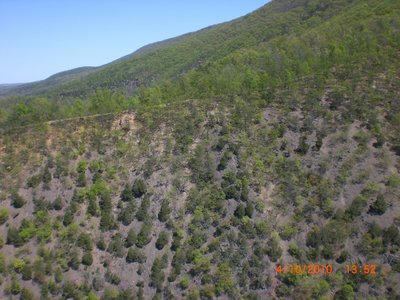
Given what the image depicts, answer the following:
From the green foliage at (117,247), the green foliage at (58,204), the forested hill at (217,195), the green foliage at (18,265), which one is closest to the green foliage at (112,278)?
the forested hill at (217,195)

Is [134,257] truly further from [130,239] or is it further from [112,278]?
[112,278]

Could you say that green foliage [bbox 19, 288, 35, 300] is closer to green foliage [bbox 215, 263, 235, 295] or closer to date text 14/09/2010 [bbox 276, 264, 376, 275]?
green foliage [bbox 215, 263, 235, 295]

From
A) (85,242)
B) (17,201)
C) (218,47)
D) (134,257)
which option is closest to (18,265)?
(85,242)

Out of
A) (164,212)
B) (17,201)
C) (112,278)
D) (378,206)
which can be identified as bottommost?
(378,206)

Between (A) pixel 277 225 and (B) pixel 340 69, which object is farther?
(B) pixel 340 69

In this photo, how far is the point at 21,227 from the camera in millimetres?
39625

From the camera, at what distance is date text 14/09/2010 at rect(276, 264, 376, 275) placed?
3456cm

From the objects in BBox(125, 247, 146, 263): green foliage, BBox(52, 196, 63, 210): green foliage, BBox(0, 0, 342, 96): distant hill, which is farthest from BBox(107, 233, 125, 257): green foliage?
BBox(0, 0, 342, 96): distant hill

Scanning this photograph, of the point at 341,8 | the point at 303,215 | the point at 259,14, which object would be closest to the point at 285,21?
the point at 341,8

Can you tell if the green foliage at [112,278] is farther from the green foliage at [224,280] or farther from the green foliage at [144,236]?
the green foliage at [224,280]

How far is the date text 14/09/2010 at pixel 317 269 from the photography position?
34562mm

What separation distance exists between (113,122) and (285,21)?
120m

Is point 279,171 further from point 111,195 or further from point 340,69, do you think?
point 340,69

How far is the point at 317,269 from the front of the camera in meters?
35.8
